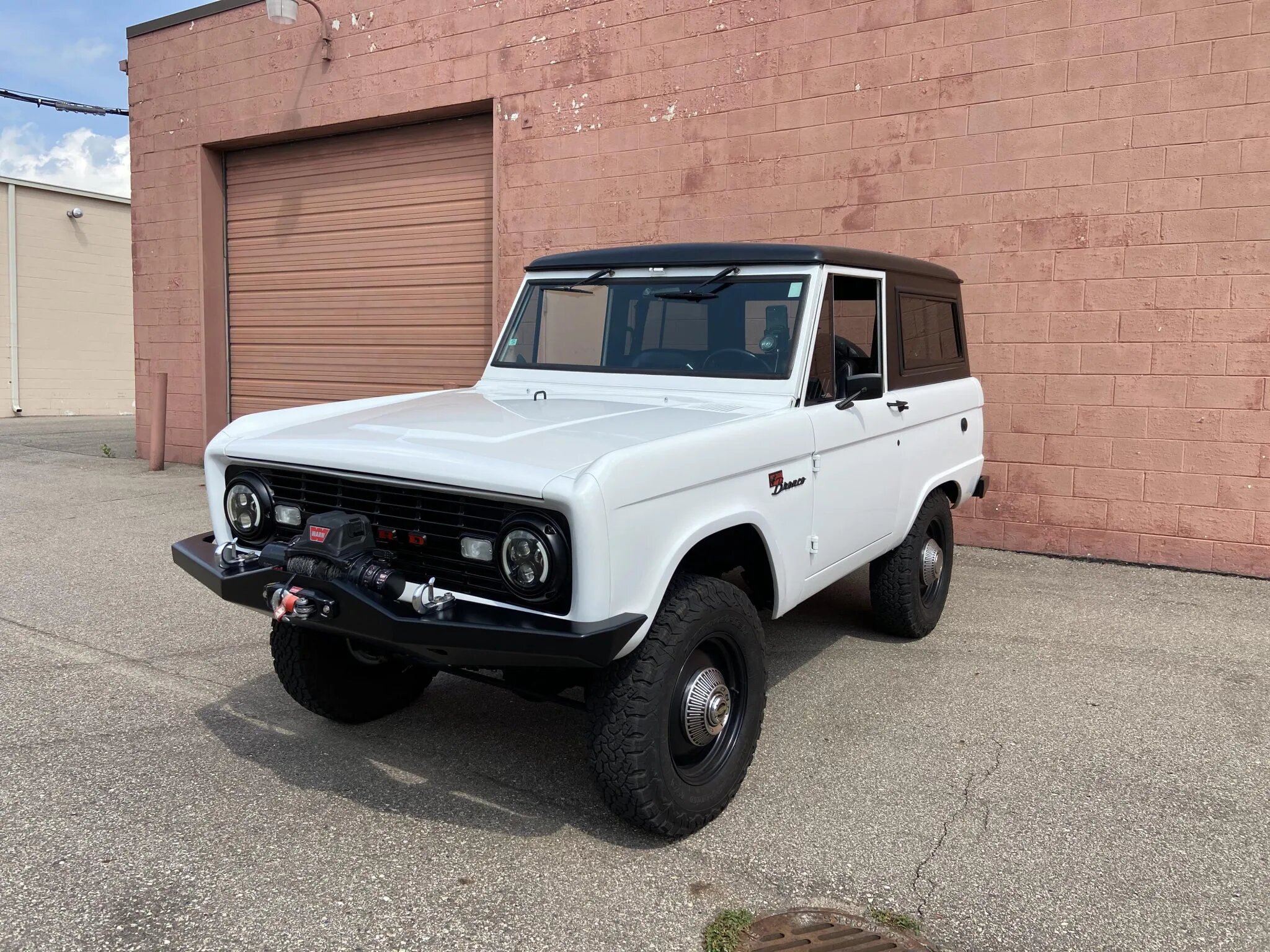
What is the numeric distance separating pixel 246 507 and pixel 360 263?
7.45 meters

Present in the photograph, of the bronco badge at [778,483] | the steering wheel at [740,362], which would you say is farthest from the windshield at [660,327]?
the bronco badge at [778,483]

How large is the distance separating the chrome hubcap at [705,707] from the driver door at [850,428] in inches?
29.5

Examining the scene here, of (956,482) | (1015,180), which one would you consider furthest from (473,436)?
(1015,180)

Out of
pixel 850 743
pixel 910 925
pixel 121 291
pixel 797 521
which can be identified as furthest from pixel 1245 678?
pixel 121 291

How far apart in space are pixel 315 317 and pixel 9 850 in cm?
837

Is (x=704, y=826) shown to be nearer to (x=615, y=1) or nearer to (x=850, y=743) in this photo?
(x=850, y=743)

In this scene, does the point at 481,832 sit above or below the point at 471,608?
below

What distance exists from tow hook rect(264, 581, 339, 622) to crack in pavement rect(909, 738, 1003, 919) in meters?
1.83

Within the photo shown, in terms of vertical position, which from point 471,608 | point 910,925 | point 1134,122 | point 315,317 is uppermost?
point 1134,122

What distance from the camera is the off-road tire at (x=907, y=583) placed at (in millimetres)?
4859

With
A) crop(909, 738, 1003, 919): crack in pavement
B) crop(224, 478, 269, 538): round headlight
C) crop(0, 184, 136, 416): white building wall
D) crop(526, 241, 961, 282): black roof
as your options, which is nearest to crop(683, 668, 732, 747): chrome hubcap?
crop(909, 738, 1003, 919): crack in pavement

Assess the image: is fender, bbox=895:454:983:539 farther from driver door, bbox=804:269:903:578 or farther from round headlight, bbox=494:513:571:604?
round headlight, bbox=494:513:571:604

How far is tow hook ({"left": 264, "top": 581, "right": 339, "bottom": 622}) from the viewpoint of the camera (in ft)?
9.19

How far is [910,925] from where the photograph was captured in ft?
8.71
